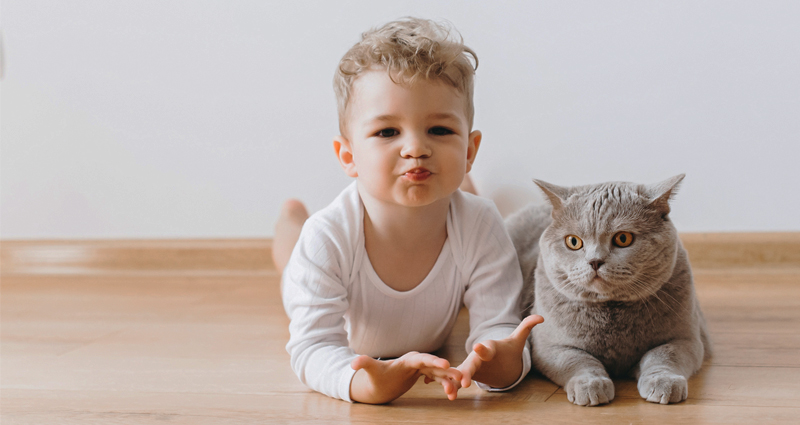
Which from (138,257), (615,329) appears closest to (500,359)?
(615,329)

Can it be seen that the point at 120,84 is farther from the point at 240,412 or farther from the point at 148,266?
the point at 240,412

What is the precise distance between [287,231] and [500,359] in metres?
0.82

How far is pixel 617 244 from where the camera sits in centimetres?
87

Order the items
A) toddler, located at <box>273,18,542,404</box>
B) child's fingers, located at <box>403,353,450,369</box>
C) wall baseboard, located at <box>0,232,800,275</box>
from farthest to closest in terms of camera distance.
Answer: wall baseboard, located at <box>0,232,800,275</box> → toddler, located at <box>273,18,542,404</box> → child's fingers, located at <box>403,353,450,369</box>

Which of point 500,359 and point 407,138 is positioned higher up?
point 407,138

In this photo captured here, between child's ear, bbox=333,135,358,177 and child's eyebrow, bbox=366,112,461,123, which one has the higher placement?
child's eyebrow, bbox=366,112,461,123

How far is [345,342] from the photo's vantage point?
39.1 inches

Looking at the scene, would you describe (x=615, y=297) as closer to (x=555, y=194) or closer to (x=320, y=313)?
(x=555, y=194)

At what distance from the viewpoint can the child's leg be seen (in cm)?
154

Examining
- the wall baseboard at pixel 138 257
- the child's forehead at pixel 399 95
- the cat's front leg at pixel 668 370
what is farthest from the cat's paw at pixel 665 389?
the wall baseboard at pixel 138 257

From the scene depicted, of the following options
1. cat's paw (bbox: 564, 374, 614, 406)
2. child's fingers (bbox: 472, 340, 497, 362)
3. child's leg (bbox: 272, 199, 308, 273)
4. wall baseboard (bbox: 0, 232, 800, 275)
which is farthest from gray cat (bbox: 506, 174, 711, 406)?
wall baseboard (bbox: 0, 232, 800, 275)

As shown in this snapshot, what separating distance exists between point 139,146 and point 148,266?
14.6 inches

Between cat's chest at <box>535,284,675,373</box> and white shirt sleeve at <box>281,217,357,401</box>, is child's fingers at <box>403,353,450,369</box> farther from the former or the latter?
cat's chest at <box>535,284,675,373</box>

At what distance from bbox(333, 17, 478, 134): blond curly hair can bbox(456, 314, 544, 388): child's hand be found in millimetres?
352
